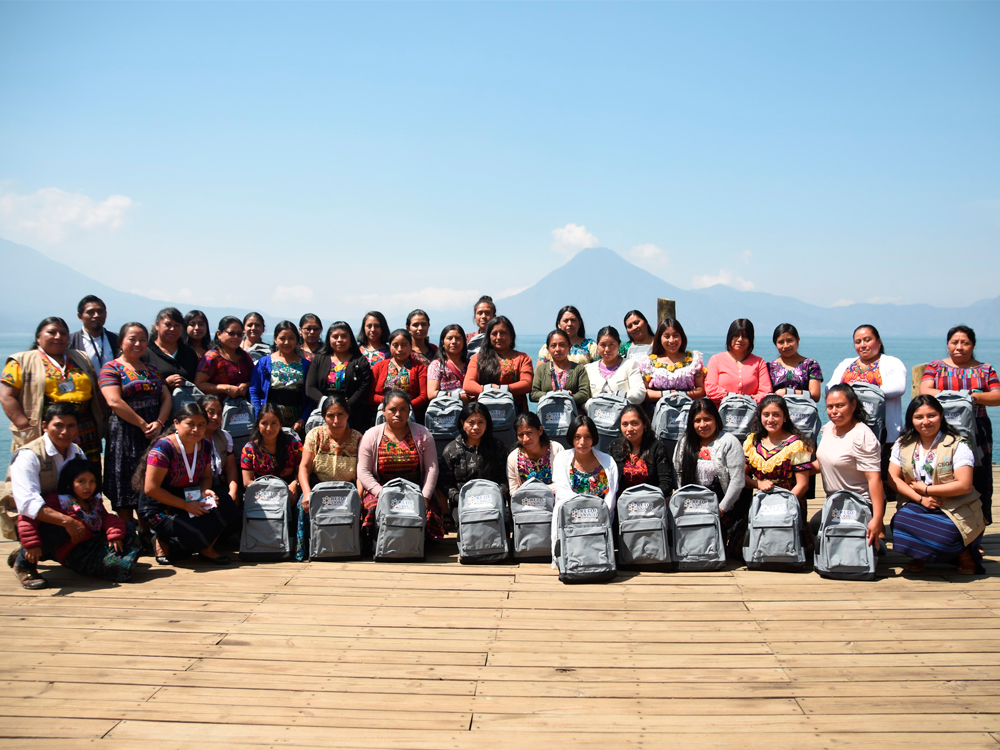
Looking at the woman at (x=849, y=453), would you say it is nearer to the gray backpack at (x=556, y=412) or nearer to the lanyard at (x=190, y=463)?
the gray backpack at (x=556, y=412)

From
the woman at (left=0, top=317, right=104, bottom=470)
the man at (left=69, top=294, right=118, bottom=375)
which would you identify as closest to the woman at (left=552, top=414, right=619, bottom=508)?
the woman at (left=0, top=317, right=104, bottom=470)

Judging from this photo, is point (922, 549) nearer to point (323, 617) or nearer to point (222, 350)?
point (323, 617)

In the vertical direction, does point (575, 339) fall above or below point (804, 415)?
above

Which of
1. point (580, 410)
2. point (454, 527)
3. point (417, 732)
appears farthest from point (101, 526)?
point (580, 410)

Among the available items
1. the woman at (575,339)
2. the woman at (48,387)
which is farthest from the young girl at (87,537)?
the woman at (575,339)

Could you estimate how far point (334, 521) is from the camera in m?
5.39

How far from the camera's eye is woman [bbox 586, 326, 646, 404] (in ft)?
20.6

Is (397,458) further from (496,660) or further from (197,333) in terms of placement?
(197,333)

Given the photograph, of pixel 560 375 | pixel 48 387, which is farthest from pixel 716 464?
pixel 48 387

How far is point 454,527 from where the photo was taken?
6.34m

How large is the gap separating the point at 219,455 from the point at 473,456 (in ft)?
6.60

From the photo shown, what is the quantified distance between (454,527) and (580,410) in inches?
59.2

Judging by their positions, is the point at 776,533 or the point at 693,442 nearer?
the point at 776,533

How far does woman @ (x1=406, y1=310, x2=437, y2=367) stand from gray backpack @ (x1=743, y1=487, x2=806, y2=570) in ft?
10.2
